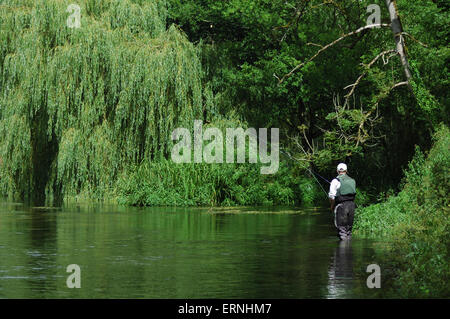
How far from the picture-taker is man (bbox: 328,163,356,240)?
20609 millimetres

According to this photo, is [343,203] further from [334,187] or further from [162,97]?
[162,97]

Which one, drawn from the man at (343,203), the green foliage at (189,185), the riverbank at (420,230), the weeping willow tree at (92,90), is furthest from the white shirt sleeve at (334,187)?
the weeping willow tree at (92,90)

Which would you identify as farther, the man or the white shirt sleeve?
the white shirt sleeve

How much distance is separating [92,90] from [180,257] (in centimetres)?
1943

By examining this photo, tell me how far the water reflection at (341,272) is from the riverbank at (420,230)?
25.7 inches

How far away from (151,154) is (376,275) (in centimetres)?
2304

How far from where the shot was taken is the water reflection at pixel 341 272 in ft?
41.7

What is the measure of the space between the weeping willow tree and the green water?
6.74 meters

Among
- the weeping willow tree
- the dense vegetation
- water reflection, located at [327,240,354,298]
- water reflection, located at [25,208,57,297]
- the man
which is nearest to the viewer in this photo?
water reflection, located at [327,240,354,298]

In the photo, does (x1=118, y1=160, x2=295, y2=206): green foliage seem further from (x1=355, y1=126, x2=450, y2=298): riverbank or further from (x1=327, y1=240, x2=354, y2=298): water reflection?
(x1=327, y1=240, x2=354, y2=298): water reflection

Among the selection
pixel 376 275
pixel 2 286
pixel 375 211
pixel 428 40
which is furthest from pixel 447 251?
pixel 428 40

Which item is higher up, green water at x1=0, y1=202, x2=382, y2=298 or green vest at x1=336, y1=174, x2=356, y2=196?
green vest at x1=336, y1=174, x2=356, y2=196

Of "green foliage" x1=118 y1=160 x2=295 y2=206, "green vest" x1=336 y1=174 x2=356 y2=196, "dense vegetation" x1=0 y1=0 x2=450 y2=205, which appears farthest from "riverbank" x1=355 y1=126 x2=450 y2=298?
"green foliage" x1=118 y1=160 x2=295 y2=206
